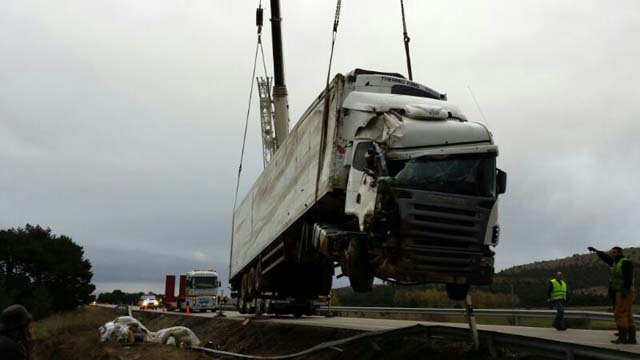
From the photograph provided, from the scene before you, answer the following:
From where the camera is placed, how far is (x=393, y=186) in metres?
8.26

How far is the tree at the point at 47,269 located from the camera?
200ft

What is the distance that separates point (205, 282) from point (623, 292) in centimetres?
2953

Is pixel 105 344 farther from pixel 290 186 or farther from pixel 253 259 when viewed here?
pixel 290 186

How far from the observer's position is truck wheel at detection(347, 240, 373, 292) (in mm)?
9055

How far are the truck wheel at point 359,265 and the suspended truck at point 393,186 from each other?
0.05 feet

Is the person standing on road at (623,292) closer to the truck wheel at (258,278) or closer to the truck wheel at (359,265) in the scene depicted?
the truck wheel at (359,265)

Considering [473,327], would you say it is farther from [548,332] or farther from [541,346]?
[548,332]

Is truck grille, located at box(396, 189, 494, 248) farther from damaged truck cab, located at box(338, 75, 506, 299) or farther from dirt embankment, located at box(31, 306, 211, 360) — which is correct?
dirt embankment, located at box(31, 306, 211, 360)

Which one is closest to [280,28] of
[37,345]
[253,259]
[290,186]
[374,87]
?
[253,259]

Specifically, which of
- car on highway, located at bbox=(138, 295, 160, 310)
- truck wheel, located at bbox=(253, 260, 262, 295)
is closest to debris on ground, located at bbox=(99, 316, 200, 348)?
truck wheel, located at bbox=(253, 260, 262, 295)

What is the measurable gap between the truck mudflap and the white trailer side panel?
2.17 meters

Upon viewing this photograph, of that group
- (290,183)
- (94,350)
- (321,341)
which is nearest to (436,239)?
(290,183)

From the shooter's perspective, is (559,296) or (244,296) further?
(244,296)

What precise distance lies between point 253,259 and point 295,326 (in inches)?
90.6
